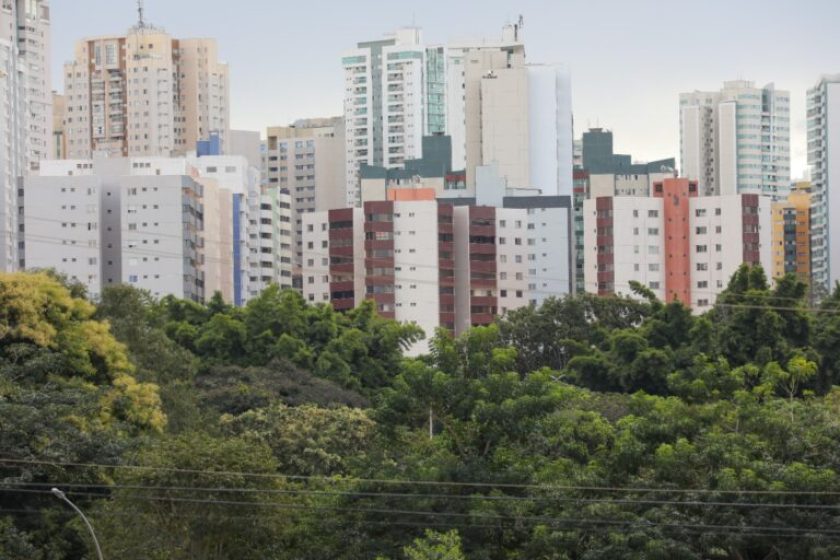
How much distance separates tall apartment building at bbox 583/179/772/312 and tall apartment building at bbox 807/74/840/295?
16.9 meters

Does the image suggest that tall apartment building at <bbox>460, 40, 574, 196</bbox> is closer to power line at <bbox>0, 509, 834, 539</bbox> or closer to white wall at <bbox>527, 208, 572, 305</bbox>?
white wall at <bbox>527, 208, 572, 305</bbox>

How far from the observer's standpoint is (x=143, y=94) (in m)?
165

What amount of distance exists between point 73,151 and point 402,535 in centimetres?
13881

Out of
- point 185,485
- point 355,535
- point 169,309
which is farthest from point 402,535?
point 169,309

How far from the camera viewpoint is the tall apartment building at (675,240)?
110375mm

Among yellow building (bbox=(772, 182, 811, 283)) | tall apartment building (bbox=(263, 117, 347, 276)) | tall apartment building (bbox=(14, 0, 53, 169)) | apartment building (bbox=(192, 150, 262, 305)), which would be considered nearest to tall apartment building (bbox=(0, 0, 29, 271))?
apartment building (bbox=(192, 150, 262, 305))

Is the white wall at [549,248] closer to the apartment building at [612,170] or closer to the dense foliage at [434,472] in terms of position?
the apartment building at [612,170]

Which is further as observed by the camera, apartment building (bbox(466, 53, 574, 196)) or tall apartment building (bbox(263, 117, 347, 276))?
tall apartment building (bbox(263, 117, 347, 276))

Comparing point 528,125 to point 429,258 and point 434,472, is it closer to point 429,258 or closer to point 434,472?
point 429,258

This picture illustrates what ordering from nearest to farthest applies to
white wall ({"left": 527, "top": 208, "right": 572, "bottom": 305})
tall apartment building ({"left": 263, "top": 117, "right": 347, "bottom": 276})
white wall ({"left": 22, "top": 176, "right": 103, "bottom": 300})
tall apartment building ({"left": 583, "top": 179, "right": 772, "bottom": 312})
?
white wall ({"left": 22, "top": 176, "right": 103, "bottom": 300}) → tall apartment building ({"left": 583, "top": 179, "right": 772, "bottom": 312}) → white wall ({"left": 527, "top": 208, "right": 572, "bottom": 305}) → tall apartment building ({"left": 263, "top": 117, "right": 347, "bottom": 276})

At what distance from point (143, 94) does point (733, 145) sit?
5038cm

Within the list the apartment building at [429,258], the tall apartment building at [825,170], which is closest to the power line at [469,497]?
the apartment building at [429,258]

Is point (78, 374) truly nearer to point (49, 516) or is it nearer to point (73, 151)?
point (49, 516)

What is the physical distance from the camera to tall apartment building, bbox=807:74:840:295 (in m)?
128
